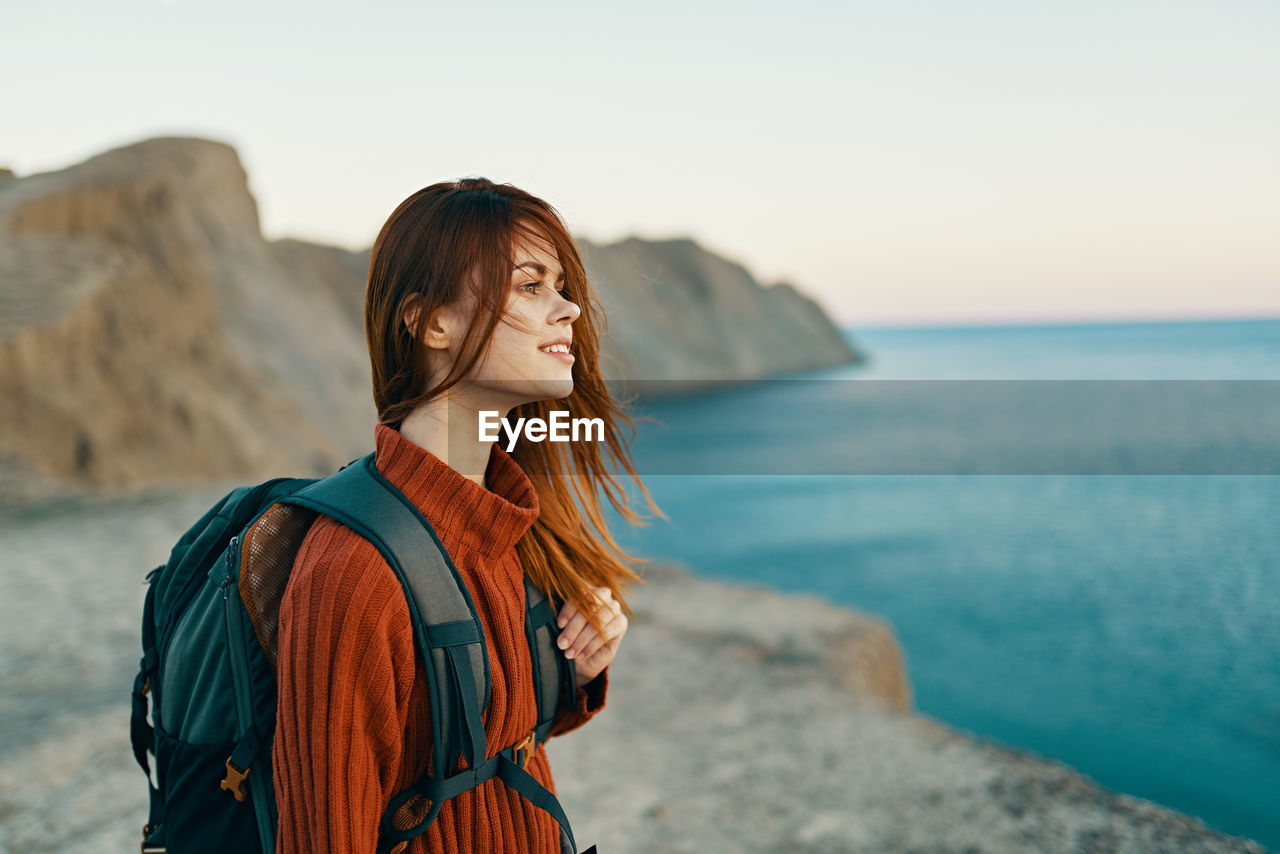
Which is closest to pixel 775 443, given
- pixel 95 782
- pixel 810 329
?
pixel 95 782

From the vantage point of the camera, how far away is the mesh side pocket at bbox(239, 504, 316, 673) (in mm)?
1373

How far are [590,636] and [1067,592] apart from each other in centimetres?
2025

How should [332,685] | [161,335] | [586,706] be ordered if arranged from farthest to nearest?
[161,335] < [586,706] < [332,685]

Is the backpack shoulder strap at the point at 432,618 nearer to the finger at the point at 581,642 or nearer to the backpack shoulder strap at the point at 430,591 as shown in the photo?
the backpack shoulder strap at the point at 430,591

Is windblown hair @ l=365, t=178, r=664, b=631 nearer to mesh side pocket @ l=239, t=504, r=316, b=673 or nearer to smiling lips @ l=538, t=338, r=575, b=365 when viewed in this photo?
smiling lips @ l=538, t=338, r=575, b=365

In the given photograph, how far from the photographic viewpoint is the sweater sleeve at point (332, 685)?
4.13ft

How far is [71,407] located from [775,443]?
42720 mm

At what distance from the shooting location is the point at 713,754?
6469 millimetres

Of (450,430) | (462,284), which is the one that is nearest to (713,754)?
(450,430)

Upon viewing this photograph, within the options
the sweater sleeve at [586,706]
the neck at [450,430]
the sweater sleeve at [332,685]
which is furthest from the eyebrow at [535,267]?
the sweater sleeve at [586,706]

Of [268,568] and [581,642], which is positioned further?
[581,642]

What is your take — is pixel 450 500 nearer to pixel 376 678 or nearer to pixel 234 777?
pixel 376 678

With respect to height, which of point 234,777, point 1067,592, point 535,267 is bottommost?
point 1067,592

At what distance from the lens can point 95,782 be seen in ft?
17.3
